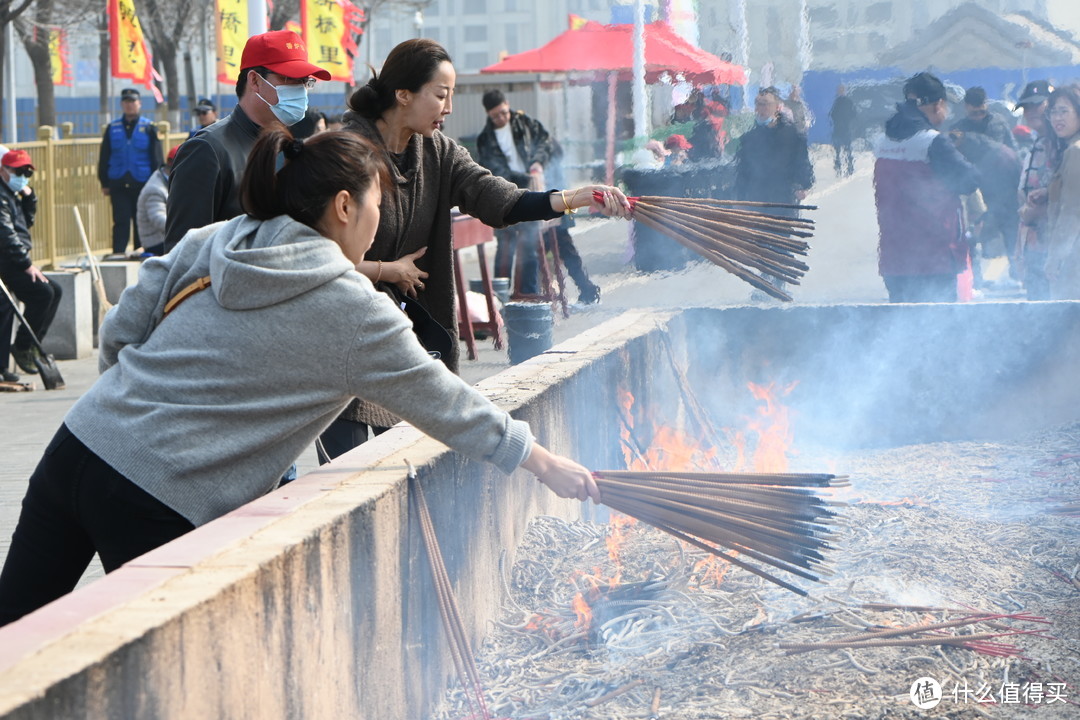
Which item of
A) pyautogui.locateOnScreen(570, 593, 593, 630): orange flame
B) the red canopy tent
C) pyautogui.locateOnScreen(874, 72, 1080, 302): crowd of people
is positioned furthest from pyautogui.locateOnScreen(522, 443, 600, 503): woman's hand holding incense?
the red canopy tent

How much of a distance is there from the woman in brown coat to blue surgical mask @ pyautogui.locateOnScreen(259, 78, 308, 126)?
17 centimetres

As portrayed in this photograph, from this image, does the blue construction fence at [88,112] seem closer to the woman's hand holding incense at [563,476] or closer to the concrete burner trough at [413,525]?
the concrete burner trough at [413,525]

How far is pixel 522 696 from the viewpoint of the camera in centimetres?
348

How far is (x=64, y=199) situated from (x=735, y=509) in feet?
39.8

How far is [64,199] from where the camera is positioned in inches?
549

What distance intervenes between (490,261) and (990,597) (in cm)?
1258

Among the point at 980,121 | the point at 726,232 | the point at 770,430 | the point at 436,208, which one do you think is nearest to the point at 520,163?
the point at 980,121

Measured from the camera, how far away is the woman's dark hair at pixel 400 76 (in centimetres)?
381

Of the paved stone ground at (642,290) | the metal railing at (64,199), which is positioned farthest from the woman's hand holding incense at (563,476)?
the metal railing at (64,199)

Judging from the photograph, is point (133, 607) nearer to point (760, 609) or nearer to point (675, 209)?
point (760, 609)

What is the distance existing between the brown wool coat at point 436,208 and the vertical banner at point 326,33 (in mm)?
9899

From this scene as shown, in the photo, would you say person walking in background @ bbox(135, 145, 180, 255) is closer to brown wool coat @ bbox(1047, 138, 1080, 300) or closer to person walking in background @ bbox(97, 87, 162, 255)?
person walking in background @ bbox(97, 87, 162, 255)

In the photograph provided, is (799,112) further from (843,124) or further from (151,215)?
(151,215)

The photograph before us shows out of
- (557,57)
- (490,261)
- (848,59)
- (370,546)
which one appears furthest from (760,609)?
(557,57)
